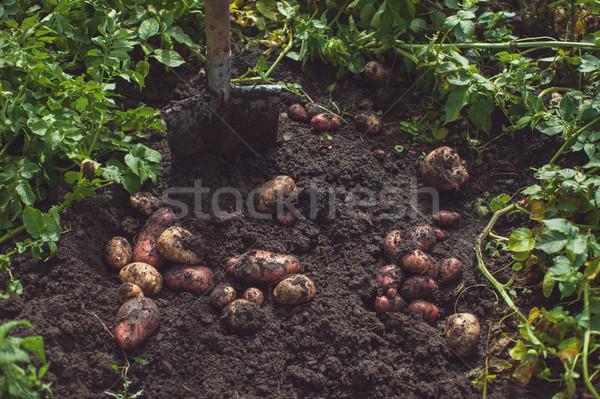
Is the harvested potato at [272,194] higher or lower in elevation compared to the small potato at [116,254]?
higher

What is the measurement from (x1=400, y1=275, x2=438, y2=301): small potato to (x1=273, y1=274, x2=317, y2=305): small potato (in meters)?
0.43

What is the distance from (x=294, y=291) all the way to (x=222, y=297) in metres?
0.32

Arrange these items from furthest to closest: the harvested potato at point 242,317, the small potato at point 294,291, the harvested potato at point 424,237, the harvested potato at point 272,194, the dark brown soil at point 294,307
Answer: the harvested potato at point 272,194
the harvested potato at point 424,237
the small potato at point 294,291
the harvested potato at point 242,317
the dark brown soil at point 294,307

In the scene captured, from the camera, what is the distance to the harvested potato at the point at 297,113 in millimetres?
3160

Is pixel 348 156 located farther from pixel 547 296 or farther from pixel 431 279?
pixel 547 296

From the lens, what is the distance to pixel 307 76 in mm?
3414

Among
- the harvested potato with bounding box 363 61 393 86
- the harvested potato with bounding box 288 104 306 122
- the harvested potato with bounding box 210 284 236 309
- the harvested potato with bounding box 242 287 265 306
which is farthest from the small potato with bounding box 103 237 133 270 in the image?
the harvested potato with bounding box 363 61 393 86

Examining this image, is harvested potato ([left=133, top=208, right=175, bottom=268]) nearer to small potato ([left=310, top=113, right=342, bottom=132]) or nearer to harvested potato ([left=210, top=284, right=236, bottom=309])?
harvested potato ([left=210, top=284, right=236, bottom=309])

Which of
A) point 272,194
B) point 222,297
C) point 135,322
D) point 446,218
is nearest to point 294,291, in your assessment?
point 222,297

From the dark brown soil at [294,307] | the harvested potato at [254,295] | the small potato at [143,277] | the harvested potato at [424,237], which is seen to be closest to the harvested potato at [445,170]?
the dark brown soil at [294,307]

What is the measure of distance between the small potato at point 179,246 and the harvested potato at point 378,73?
163cm

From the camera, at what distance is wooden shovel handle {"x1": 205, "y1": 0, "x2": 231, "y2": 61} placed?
2449 millimetres

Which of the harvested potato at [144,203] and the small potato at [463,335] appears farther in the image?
the harvested potato at [144,203]

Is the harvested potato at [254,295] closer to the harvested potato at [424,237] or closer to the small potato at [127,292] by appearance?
the small potato at [127,292]
